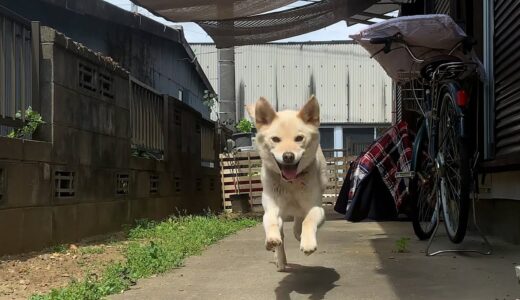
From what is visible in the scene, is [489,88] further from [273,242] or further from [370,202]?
[273,242]

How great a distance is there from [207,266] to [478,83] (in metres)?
3.44

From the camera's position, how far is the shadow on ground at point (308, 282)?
393 centimetres

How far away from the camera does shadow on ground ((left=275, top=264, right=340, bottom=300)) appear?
12.9 feet

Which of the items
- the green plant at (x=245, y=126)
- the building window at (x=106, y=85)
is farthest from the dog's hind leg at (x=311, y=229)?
the green plant at (x=245, y=126)

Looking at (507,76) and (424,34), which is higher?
(424,34)

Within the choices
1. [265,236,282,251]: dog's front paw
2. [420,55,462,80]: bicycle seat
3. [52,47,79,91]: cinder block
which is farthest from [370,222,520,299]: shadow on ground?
[52,47,79,91]: cinder block

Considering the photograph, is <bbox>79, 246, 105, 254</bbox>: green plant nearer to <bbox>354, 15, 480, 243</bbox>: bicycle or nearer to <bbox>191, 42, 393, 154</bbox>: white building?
<bbox>354, 15, 480, 243</bbox>: bicycle

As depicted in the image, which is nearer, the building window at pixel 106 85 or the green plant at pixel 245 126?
the building window at pixel 106 85

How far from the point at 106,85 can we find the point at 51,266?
10.0ft

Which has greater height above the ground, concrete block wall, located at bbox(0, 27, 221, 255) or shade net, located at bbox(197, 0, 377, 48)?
shade net, located at bbox(197, 0, 377, 48)

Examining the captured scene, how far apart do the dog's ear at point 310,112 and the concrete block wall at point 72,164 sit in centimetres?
270

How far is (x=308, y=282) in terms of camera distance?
14.1 ft

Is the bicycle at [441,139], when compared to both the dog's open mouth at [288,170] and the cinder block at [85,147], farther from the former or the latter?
the cinder block at [85,147]

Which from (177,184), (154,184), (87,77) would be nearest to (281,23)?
(177,184)
